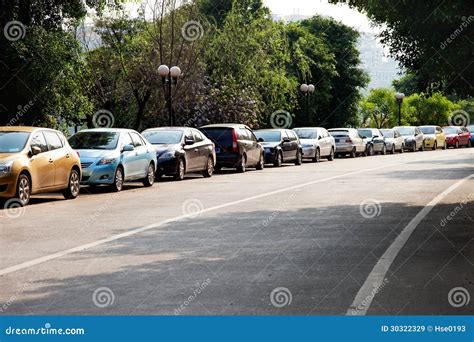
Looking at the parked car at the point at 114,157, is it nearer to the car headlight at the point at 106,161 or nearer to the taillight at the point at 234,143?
the car headlight at the point at 106,161

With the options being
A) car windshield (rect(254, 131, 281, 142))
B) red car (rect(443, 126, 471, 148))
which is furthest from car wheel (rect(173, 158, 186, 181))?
red car (rect(443, 126, 471, 148))

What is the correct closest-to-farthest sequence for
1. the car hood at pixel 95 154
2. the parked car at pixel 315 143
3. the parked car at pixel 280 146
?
the car hood at pixel 95 154 < the parked car at pixel 280 146 < the parked car at pixel 315 143

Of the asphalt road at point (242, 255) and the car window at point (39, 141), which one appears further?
the car window at point (39, 141)

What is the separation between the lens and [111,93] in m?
53.1

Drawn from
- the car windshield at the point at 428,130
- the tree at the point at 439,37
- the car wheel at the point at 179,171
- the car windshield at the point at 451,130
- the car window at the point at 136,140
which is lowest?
the car windshield at the point at 451,130

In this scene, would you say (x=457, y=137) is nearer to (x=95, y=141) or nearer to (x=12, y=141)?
(x=95, y=141)

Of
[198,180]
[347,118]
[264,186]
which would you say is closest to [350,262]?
[264,186]

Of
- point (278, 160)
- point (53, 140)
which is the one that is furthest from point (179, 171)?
point (278, 160)

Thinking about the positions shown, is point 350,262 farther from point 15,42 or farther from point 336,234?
point 15,42

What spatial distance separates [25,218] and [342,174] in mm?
15109

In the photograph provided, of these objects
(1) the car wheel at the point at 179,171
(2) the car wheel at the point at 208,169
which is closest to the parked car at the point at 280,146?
(2) the car wheel at the point at 208,169

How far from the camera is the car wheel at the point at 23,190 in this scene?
18766 mm

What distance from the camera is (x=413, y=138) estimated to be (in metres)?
61.1

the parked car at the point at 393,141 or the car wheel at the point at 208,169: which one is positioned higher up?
the car wheel at the point at 208,169
